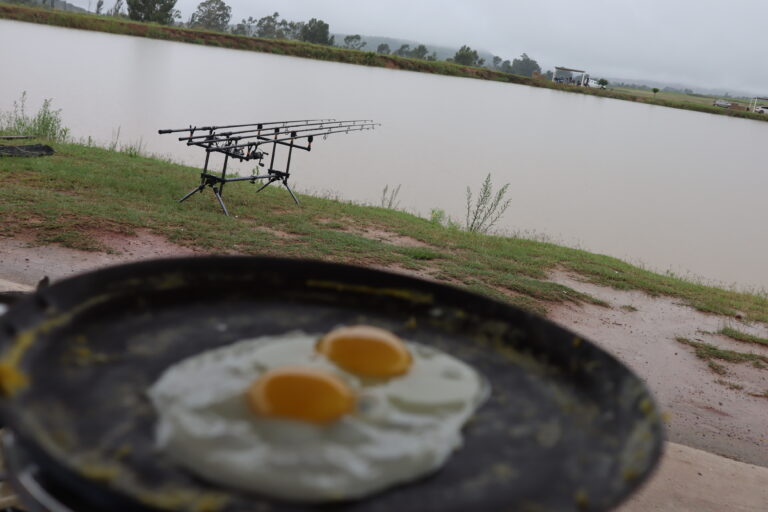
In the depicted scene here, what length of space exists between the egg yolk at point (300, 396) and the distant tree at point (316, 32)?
2560 inches

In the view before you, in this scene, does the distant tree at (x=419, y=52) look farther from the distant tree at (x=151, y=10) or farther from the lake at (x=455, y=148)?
the lake at (x=455, y=148)

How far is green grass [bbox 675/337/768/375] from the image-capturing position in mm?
6297

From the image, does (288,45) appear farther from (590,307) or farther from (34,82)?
(590,307)

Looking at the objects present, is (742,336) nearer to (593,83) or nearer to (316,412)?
(316,412)

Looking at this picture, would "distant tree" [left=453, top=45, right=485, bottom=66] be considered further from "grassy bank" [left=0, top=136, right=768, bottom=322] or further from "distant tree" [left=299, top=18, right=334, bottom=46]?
"grassy bank" [left=0, top=136, right=768, bottom=322]

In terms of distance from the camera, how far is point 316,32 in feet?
207

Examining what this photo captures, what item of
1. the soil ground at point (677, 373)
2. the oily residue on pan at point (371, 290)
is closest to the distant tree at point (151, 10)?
the soil ground at point (677, 373)

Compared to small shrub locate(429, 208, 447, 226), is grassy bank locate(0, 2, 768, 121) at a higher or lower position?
higher

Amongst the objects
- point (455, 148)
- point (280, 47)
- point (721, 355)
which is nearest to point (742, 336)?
point (721, 355)

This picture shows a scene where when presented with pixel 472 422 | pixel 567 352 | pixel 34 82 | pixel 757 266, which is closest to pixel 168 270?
pixel 472 422

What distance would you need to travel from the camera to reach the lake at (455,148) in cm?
1355

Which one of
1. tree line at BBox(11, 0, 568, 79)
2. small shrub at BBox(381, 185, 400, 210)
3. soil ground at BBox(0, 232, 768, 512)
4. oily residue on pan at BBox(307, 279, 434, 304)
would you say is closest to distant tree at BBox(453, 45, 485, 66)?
tree line at BBox(11, 0, 568, 79)

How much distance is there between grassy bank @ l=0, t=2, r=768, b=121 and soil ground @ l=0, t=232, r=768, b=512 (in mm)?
37597

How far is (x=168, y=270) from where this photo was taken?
1708mm
